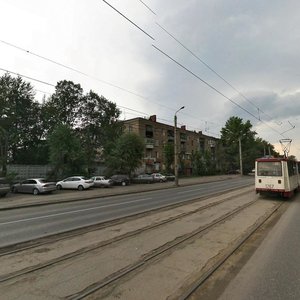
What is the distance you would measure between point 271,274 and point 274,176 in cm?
1493

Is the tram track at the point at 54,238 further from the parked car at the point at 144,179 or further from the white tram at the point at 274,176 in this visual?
the parked car at the point at 144,179

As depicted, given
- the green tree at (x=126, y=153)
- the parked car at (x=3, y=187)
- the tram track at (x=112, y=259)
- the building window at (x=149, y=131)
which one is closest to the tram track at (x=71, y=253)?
the tram track at (x=112, y=259)

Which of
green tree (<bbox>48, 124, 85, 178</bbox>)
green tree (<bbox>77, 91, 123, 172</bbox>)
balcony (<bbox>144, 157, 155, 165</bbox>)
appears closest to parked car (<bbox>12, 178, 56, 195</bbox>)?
green tree (<bbox>48, 124, 85, 178</bbox>)

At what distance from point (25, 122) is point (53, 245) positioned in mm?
48446

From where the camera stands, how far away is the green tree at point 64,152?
38938 millimetres

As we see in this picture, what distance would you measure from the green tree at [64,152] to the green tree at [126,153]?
721 centimetres

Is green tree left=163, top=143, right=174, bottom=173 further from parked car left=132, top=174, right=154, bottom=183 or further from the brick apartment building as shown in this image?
parked car left=132, top=174, right=154, bottom=183

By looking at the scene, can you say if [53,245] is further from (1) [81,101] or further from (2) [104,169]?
(1) [81,101]

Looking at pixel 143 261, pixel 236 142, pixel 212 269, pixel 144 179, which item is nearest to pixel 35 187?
pixel 144 179

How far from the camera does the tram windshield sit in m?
19.8

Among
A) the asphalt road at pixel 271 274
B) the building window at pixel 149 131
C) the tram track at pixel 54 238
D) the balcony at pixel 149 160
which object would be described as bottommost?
the asphalt road at pixel 271 274

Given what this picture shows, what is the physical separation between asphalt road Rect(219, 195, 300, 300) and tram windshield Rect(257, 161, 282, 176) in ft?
37.1

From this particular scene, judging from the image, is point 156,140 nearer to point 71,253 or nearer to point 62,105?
point 62,105

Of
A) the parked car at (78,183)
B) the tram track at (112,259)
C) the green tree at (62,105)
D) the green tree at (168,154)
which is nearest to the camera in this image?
the tram track at (112,259)
